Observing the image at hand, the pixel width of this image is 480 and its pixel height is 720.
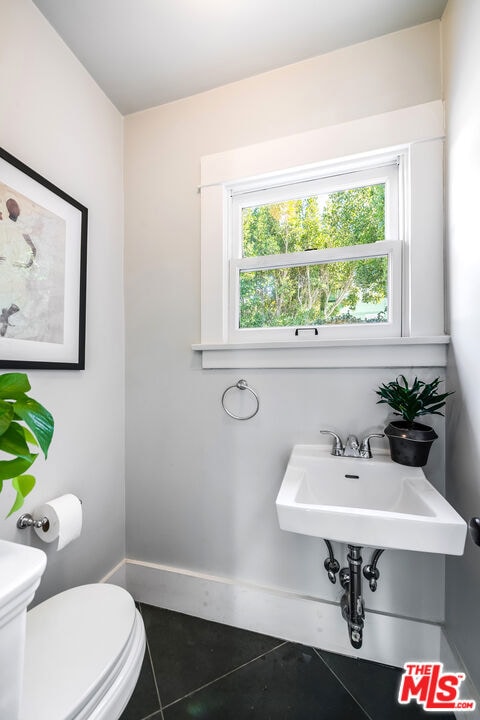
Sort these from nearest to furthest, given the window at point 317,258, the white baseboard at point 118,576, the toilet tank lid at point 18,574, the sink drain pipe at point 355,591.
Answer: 1. the toilet tank lid at point 18,574
2. the sink drain pipe at point 355,591
3. the window at point 317,258
4. the white baseboard at point 118,576

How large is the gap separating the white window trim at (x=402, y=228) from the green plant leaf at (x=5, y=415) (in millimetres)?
826

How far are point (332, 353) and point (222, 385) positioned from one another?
0.48m

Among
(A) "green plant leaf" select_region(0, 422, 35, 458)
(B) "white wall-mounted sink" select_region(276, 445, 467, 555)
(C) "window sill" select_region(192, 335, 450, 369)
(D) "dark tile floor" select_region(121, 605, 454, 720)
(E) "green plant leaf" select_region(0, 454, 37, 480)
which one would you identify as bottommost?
(D) "dark tile floor" select_region(121, 605, 454, 720)

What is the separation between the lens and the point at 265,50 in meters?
1.21

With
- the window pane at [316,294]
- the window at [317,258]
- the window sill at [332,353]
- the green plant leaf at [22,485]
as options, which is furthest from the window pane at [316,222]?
the green plant leaf at [22,485]

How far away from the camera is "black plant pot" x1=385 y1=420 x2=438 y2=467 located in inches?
39.2

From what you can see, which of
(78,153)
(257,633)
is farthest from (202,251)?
(257,633)

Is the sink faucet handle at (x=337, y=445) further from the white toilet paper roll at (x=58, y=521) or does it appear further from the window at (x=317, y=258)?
the white toilet paper roll at (x=58, y=521)

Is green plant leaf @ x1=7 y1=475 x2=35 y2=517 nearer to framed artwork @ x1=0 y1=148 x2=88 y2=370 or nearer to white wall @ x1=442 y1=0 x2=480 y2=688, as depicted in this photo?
framed artwork @ x1=0 y1=148 x2=88 y2=370

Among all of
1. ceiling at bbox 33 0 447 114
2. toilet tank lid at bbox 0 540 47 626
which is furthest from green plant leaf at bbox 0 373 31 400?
ceiling at bbox 33 0 447 114

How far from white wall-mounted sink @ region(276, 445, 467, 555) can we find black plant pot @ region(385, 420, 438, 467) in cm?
6

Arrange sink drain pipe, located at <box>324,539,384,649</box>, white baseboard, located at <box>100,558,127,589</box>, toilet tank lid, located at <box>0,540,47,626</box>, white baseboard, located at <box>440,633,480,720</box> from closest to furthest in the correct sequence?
toilet tank lid, located at <box>0,540,47,626</box> < white baseboard, located at <box>440,633,480,720</box> < sink drain pipe, located at <box>324,539,384,649</box> < white baseboard, located at <box>100,558,127,589</box>

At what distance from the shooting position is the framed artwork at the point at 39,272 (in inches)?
37.9

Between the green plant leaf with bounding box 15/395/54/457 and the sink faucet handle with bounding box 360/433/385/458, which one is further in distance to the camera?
the sink faucet handle with bounding box 360/433/385/458
